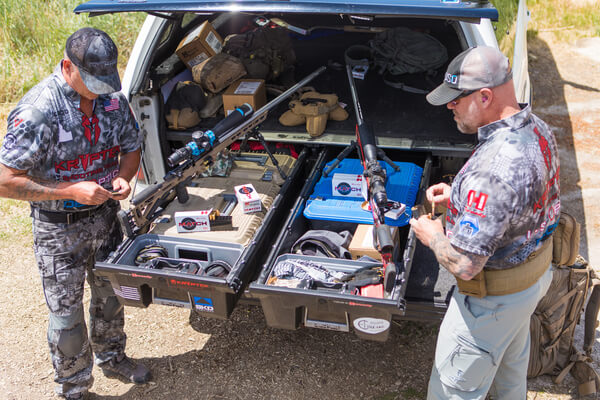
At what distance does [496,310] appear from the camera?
104 inches

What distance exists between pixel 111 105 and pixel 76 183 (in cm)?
49

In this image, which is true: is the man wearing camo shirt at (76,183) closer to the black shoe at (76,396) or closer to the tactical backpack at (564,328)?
the black shoe at (76,396)

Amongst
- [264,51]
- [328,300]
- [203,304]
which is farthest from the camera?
[264,51]

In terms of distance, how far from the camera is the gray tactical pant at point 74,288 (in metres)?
3.24

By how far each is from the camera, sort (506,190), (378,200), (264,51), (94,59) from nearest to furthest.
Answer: (506,190) → (94,59) → (378,200) → (264,51)

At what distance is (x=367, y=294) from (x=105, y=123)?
5.49 feet

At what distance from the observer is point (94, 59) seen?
295cm

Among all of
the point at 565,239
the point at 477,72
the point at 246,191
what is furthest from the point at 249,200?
the point at 565,239

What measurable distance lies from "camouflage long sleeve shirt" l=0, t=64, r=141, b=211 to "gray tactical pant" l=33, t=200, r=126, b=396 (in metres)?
0.16

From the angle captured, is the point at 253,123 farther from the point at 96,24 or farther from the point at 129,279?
the point at 96,24

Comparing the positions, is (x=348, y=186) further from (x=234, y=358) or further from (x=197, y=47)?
(x=197, y=47)

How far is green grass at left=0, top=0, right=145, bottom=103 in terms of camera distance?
807cm

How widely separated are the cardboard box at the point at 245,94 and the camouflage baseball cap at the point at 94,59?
1611 mm

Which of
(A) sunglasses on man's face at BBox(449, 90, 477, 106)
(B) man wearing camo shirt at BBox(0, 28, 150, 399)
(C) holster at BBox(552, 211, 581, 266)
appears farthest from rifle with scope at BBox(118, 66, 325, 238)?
(C) holster at BBox(552, 211, 581, 266)
